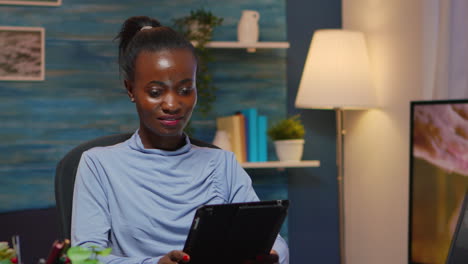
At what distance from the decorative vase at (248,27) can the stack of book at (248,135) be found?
0.34m

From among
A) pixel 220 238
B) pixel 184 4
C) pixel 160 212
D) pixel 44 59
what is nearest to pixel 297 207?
pixel 184 4

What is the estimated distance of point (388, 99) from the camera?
2984mm

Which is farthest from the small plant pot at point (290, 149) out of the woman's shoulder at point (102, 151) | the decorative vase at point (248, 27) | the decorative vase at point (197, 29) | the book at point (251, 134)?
the woman's shoulder at point (102, 151)

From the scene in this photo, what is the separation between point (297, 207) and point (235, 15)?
102 centimetres

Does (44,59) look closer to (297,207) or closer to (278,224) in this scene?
(297,207)

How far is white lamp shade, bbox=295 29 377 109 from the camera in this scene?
2.96 metres

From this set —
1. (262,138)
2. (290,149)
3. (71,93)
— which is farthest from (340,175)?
(71,93)

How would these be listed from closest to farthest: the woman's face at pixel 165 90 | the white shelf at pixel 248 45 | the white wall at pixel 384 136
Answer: the woman's face at pixel 165 90 < the white wall at pixel 384 136 < the white shelf at pixel 248 45

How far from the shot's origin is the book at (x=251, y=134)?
3037mm

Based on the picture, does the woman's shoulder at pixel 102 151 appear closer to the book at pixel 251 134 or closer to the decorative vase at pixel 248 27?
the book at pixel 251 134

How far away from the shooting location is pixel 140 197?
1.38 m

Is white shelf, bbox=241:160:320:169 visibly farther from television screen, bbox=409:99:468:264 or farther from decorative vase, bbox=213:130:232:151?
television screen, bbox=409:99:468:264

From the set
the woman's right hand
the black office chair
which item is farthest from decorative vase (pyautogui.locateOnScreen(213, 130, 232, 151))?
the woman's right hand

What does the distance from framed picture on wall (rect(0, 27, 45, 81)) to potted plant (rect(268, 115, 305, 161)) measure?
1128 millimetres
